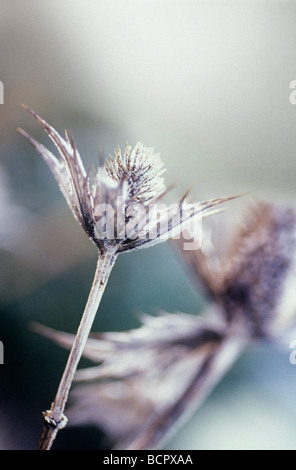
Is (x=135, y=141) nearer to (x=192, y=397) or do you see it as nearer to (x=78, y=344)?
(x=192, y=397)

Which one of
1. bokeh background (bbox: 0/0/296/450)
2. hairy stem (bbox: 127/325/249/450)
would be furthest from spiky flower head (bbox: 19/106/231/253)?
bokeh background (bbox: 0/0/296/450)

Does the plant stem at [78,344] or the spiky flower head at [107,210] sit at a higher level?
the spiky flower head at [107,210]

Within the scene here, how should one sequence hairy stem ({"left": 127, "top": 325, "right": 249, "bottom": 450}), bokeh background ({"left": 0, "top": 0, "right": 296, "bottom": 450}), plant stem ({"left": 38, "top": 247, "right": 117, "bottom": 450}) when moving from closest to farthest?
plant stem ({"left": 38, "top": 247, "right": 117, "bottom": 450}), hairy stem ({"left": 127, "top": 325, "right": 249, "bottom": 450}), bokeh background ({"left": 0, "top": 0, "right": 296, "bottom": 450})

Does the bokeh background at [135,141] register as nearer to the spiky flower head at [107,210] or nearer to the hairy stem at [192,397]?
the hairy stem at [192,397]

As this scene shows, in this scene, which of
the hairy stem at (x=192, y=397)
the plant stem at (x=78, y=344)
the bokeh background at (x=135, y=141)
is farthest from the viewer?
the bokeh background at (x=135, y=141)

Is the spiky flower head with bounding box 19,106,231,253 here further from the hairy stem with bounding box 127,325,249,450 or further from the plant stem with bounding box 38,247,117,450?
the hairy stem with bounding box 127,325,249,450

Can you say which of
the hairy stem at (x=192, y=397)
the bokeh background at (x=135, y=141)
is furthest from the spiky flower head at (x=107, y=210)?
the bokeh background at (x=135, y=141)
